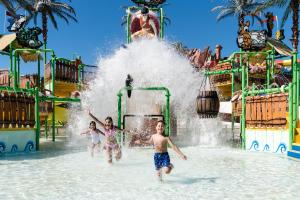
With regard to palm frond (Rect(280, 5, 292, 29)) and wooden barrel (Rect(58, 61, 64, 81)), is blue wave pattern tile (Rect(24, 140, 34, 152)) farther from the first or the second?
palm frond (Rect(280, 5, 292, 29))

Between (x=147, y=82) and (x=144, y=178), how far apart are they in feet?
34.5

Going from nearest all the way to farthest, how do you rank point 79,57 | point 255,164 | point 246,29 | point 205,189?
point 205,189
point 255,164
point 246,29
point 79,57

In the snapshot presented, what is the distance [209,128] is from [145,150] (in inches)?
232

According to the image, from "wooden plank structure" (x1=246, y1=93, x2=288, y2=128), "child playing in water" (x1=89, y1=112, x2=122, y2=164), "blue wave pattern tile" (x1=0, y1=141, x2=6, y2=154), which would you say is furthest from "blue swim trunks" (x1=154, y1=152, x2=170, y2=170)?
"blue wave pattern tile" (x1=0, y1=141, x2=6, y2=154)

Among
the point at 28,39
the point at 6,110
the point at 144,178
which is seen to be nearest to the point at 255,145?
the point at 144,178

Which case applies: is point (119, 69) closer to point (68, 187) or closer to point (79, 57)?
point (79, 57)

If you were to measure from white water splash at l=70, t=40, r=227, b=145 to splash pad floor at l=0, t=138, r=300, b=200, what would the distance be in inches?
262

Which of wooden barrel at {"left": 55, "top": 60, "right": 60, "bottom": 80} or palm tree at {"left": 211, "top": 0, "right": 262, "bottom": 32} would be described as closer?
wooden barrel at {"left": 55, "top": 60, "right": 60, "bottom": 80}

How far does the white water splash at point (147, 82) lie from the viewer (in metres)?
17.5

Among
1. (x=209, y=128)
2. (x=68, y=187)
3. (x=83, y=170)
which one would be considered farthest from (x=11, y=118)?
(x=209, y=128)

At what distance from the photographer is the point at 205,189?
21.4 feet

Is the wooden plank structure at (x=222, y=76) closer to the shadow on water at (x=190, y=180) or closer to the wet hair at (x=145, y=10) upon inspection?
the wet hair at (x=145, y=10)

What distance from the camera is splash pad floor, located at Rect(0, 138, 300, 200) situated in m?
6.14

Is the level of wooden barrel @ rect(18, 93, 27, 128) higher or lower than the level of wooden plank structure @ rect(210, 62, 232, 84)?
lower
